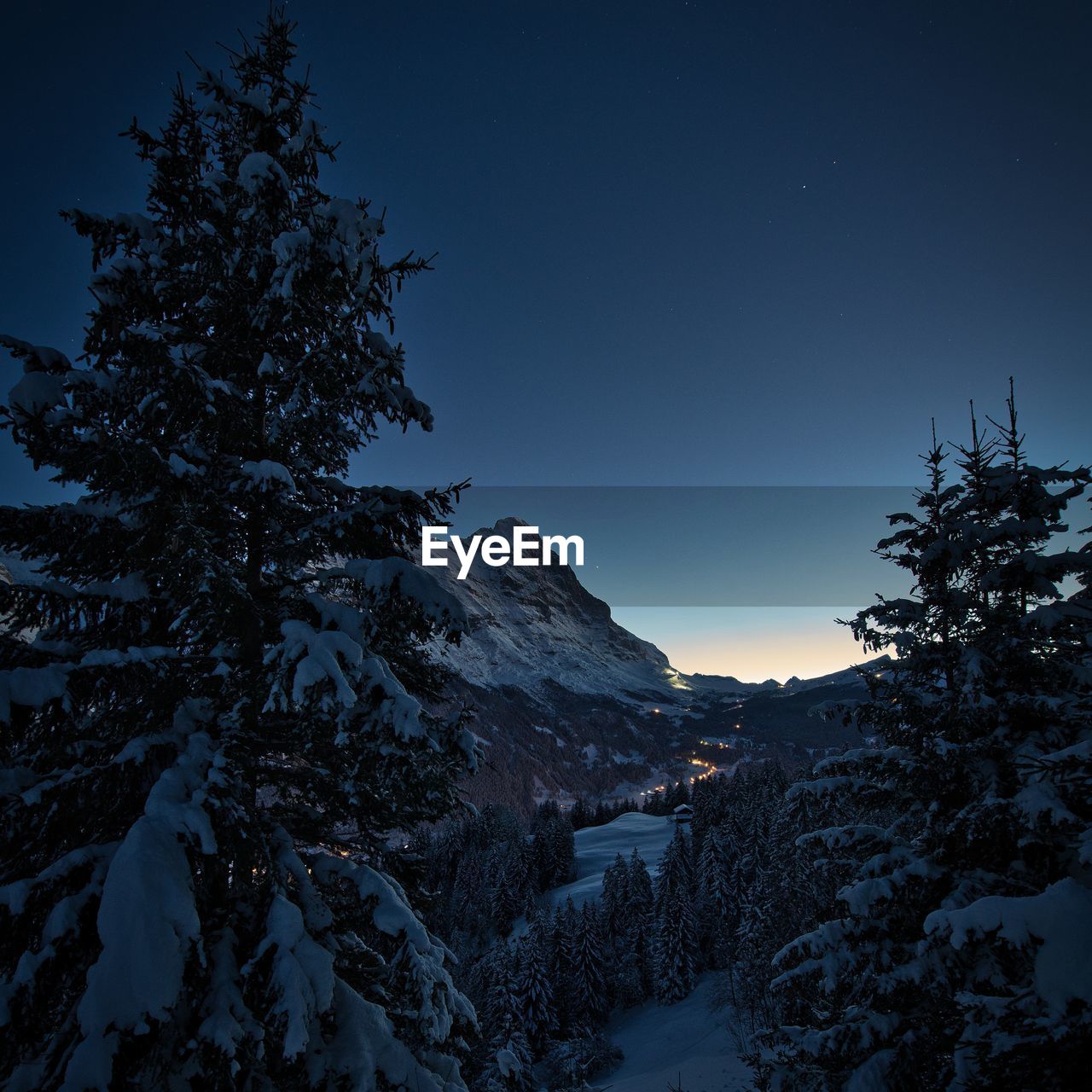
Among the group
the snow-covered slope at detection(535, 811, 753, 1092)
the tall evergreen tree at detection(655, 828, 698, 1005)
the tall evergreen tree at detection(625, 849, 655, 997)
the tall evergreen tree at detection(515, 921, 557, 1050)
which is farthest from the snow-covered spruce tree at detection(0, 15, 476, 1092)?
the tall evergreen tree at detection(625, 849, 655, 997)

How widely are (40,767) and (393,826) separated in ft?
9.48

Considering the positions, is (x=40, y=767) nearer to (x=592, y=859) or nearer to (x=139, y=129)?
(x=139, y=129)

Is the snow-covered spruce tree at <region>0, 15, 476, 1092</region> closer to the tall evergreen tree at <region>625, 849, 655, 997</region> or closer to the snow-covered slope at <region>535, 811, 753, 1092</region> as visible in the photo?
the snow-covered slope at <region>535, 811, 753, 1092</region>

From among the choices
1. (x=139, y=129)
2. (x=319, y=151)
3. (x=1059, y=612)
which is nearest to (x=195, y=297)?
(x=139, y=129)

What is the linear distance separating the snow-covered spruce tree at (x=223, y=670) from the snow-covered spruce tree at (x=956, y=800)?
540 cm

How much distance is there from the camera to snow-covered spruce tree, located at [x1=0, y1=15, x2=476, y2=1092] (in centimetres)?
319

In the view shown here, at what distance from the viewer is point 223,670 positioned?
4414 millimetres

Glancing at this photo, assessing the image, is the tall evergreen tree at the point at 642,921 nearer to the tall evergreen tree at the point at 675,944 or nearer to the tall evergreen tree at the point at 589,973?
the tall evergreen tree at the point at 675,944

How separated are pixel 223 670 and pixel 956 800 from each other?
31.6 ft

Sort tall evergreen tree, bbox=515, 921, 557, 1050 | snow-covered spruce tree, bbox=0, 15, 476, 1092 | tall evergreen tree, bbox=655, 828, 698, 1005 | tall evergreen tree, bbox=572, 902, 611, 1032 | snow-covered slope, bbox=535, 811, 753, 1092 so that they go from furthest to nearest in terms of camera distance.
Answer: tall evergreen tree, bbox=655, 828, 698, 1005 → tall evergreen tree, bbox=572, 902, 611, 1032 → tall evergreen tree, bbox=515, 921, 557, 1050 → snow-covered slope, bbox=535, 811, 753, 1092 → snow-covered spruce tree, bbox=0, 15, 476, 1092

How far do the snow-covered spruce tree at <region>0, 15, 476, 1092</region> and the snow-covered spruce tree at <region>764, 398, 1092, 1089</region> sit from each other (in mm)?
5403

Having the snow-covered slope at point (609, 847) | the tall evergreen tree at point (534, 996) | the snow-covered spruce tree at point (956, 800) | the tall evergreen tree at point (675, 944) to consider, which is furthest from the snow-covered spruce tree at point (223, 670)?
the snow-covered slope at point (609, 847)

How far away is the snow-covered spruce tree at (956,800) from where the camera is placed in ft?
18.9

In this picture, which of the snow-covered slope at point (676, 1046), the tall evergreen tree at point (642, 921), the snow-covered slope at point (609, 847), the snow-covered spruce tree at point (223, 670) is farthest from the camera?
the snow-covered slope at point (609, 847)
